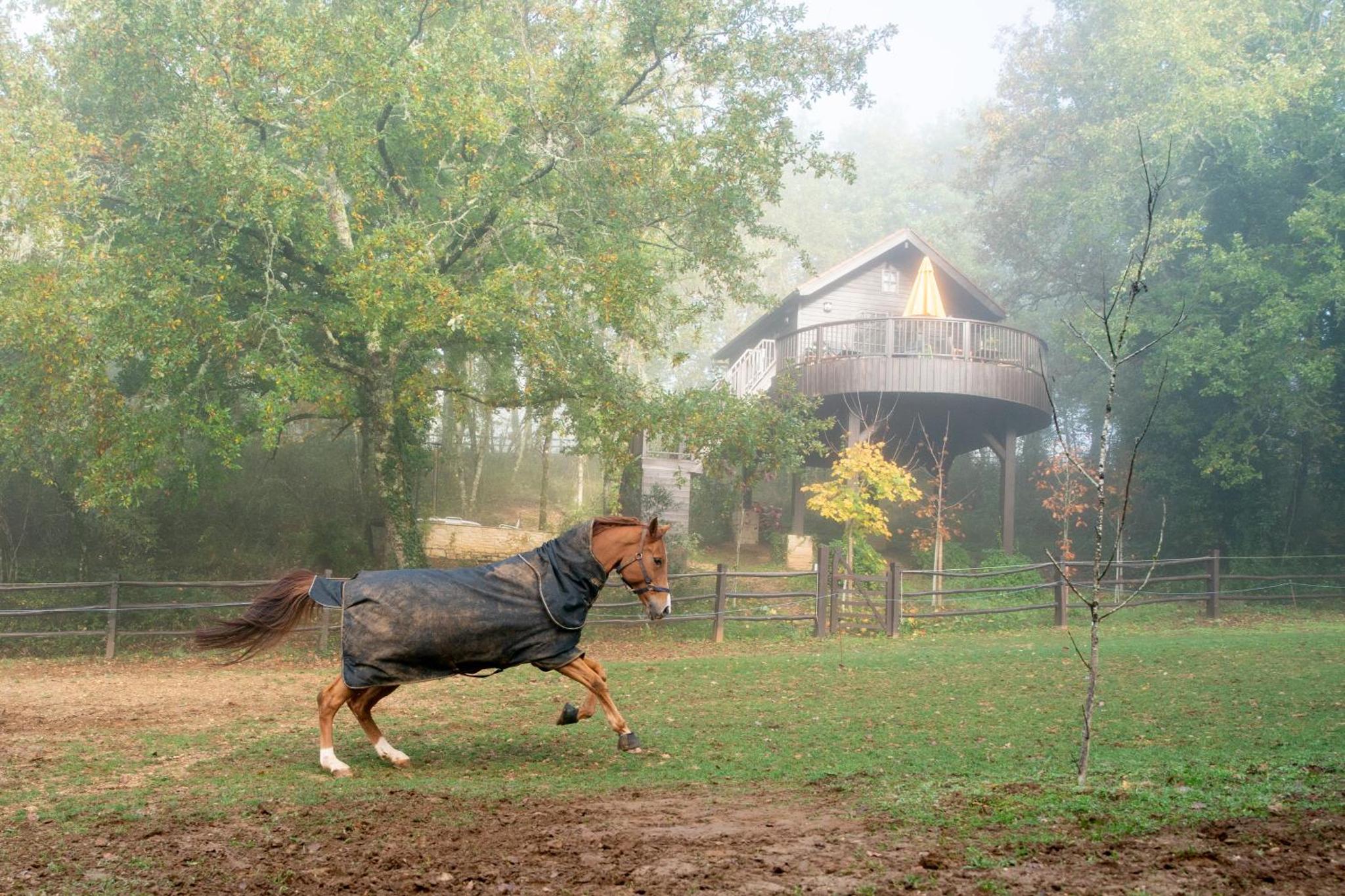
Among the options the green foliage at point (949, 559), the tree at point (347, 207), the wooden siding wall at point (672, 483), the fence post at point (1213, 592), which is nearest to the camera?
the tree at point (347, 207)

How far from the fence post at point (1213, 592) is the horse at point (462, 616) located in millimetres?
14066

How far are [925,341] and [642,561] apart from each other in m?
14.9

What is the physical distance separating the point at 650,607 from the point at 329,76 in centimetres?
1009

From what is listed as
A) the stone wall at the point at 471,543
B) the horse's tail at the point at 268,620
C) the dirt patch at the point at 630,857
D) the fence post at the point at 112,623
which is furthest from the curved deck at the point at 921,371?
the dirt patch at the point at 630,857

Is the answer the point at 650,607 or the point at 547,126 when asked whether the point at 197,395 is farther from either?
the point at 650,607

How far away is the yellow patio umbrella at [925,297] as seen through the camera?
22.0 m

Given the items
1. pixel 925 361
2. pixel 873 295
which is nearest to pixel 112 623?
pixel 925 361

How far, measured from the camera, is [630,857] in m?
4.41

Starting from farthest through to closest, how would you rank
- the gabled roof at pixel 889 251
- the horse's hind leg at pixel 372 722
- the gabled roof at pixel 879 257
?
the gabled roof at pixel 889 251, the gabled roof at pixel 879 257, the horse's hind leg at pixel 372 722

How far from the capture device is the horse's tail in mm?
7238

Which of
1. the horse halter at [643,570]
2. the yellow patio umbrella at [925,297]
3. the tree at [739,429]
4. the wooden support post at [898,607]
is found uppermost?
the yellow patio umbrella at [925,297]

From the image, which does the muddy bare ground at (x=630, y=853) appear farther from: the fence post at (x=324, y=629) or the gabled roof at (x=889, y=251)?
the gabled roof at (x=889, y=251)

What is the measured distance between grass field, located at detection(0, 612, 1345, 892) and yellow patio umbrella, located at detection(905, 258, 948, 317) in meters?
10.5

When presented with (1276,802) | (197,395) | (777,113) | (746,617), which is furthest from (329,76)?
(1276,802)
